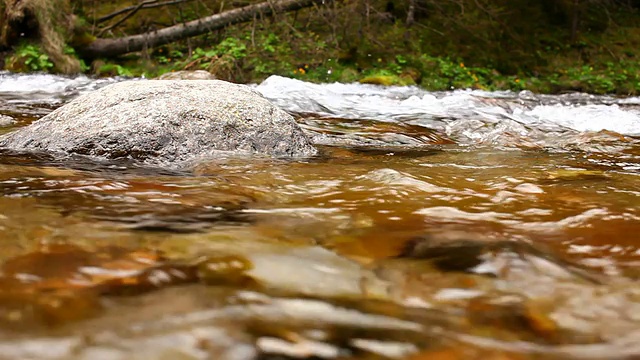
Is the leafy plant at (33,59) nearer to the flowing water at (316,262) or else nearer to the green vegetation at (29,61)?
the green vegetation at (29,61)

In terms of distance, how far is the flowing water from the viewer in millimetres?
1059

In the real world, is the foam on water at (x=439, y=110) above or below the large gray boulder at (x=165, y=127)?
below

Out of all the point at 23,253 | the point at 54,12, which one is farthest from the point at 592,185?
the point at 54,12

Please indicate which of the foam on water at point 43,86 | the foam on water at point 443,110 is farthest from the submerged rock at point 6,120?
the foam on water at point 43,86

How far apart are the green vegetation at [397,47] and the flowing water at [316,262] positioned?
827cm

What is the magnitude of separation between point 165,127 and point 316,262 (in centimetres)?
252

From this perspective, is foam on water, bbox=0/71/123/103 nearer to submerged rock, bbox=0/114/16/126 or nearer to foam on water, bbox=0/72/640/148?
foam on water, bbox=0/72/640/148

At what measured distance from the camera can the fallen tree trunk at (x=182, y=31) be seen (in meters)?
11.7

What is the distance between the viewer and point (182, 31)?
38.7 feet

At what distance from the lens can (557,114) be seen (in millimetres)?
7422

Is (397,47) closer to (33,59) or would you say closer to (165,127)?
(33,59)

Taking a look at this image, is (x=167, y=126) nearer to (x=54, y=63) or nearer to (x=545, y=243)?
(x=545, y=243)

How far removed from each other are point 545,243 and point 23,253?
1.63 m

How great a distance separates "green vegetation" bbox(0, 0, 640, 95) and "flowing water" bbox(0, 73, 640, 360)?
27.1 feet
